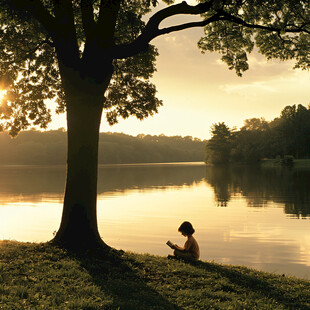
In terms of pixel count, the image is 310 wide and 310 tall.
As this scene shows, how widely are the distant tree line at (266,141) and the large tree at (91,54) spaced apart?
103 metres

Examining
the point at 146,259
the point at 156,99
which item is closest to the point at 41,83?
the point at 156,99

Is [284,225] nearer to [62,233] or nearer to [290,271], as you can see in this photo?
[290,271]

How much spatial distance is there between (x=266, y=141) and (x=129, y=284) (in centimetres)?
11895

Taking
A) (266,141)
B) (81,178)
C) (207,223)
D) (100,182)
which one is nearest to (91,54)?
(81,178)

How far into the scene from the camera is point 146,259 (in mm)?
10062

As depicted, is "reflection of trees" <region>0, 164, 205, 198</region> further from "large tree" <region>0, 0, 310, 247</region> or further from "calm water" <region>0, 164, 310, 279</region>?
"large tree" <region>0, 0, 310, 247</region>

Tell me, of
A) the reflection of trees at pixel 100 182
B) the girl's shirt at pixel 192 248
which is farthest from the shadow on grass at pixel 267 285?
the reflection of trees at pixel 100 182

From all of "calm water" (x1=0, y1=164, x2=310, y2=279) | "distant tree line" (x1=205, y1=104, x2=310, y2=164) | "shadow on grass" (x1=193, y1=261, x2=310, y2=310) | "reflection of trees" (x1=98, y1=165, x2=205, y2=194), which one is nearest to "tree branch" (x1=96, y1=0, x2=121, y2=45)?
"shadow on grass" (x1=193, y1=261, x2=310, y2=310)

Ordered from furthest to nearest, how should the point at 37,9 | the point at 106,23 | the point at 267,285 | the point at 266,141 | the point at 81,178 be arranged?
the point at 266,141, the point at 106,23, the point at 37,9, the point at 81,178, the point at 267,285

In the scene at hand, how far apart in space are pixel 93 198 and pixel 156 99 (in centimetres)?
617

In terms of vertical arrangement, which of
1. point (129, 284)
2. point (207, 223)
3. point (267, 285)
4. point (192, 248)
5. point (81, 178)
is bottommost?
point (207, 223)

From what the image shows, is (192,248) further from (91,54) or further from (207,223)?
(207,223)

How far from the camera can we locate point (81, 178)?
10.6 m

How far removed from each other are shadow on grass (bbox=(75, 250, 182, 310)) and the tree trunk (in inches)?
36.0
